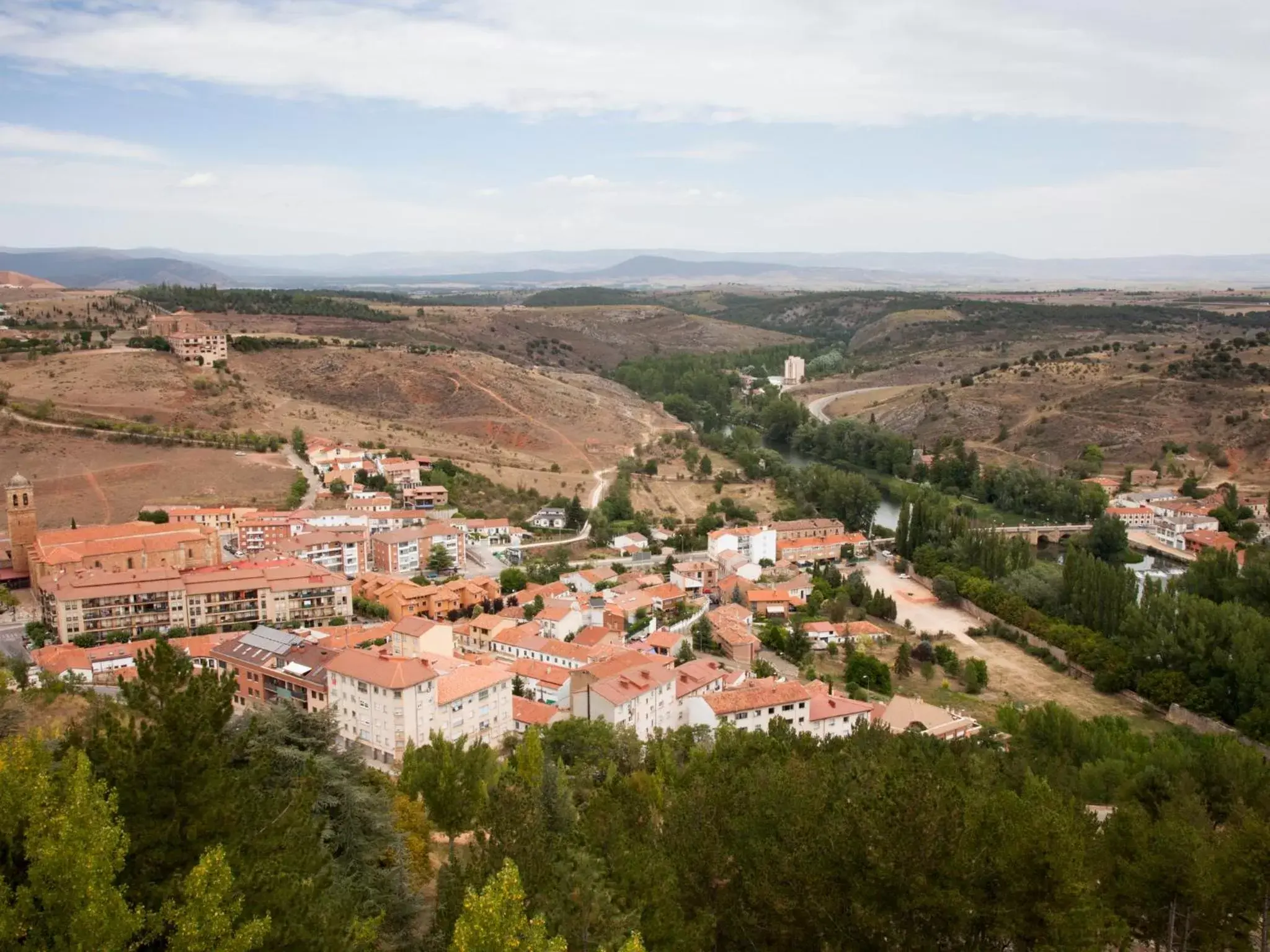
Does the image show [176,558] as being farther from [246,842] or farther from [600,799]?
[246,842]

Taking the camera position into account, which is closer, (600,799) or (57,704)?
(600,799)

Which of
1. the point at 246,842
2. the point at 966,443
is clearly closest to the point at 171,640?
the point at 246,842

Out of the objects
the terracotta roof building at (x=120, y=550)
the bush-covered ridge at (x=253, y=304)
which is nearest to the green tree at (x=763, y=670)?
the terracotta roof building at (x=120, y=550)

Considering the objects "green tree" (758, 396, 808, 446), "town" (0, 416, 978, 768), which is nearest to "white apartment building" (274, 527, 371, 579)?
"town" (0, 416, 978, 768)

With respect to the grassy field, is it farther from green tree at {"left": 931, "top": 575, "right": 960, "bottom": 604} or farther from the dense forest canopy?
the dense forest canopy

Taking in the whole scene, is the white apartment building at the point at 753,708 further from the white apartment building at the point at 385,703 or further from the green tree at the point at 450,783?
the green tree at the point at 450,783

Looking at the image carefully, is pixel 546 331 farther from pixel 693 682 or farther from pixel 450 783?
pixel 450 783

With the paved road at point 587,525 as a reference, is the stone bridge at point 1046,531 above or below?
below
